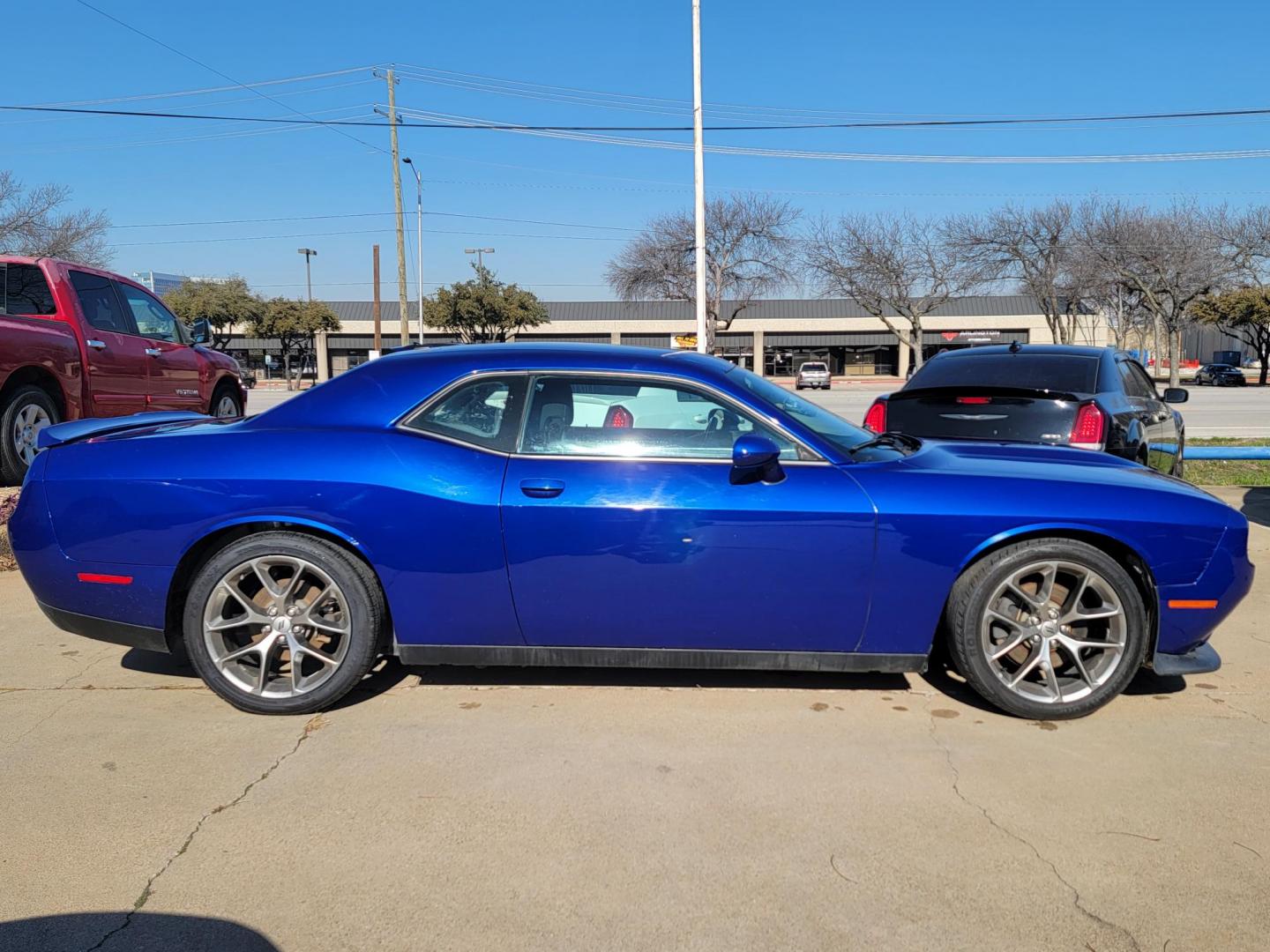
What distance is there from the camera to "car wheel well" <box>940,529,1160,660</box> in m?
3.78

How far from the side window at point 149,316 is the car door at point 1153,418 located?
351 inches

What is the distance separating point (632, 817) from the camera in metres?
3.14

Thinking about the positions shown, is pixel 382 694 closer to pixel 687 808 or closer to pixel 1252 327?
pixel 687 808

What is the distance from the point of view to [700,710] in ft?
13.2

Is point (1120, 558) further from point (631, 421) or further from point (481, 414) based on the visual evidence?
point (481, 414)

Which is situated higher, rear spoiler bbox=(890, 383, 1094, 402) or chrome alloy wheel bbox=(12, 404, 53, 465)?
rear spoiler bbox=(890, 383, 1094, 402)

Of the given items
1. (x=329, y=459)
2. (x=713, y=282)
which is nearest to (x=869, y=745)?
(x=329, y=459)

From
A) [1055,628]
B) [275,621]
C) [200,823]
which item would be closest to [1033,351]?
[1055,628]

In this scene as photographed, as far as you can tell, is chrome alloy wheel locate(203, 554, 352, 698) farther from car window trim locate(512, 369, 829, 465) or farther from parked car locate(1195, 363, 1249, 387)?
parked car locate(1195, 363, 1249, 387)

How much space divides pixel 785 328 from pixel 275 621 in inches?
2411

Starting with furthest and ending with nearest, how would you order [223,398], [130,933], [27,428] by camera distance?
[223,398], [27,428], [130,933]

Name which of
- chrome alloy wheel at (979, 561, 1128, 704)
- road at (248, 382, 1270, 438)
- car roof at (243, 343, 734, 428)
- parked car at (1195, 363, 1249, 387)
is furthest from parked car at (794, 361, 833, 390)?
chrome alloy wheel at (979, 561, 1128, 704)

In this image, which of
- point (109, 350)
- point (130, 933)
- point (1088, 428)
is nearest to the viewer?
point (130, 933)

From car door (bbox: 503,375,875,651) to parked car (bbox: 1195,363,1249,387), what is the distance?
5558cm
